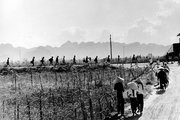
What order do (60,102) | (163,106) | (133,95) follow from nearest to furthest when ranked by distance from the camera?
(133,95)
(163,106)
(60,102)

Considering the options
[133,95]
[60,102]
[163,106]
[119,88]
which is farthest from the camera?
[60,102]

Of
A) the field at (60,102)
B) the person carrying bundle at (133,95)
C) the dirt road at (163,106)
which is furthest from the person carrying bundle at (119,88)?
the field at (60,102)

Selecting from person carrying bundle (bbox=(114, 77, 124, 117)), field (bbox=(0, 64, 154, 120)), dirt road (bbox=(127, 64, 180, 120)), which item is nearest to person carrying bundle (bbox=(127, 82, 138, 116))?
person carrying bundle (bbox=(114, 77, 124, 117))

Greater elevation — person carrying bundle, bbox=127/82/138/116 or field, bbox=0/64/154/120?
person carrying bundle, bbox=127/82/138/116

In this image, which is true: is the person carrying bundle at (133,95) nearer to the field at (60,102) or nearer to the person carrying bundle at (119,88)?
the person carrying bundle at (119,88)

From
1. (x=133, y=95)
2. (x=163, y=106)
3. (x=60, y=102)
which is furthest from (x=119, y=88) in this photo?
(x=60, y=102)

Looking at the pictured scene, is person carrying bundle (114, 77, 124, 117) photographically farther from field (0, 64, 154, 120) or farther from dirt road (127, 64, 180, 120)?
field (0, 64, 154, 120)

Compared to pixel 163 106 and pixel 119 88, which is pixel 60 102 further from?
pixel 119 88

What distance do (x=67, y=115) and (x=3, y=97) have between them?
1526cm

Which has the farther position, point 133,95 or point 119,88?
point 133,95

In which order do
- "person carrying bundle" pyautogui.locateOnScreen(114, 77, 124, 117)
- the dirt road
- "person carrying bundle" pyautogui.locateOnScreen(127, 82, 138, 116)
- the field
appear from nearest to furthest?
"person carrying bundle" pyautogui.locateOnScreen(127, 82, 138, 116), "person carrying bundle" pyautogui.locateOnScreen(114, 77, 124, 117), the dirt road, the field

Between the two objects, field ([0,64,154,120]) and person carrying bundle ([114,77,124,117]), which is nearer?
person carrying bundle ([114,77,124,117])

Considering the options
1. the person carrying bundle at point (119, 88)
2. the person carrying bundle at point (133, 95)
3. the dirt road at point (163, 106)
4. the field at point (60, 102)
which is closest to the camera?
the person carrying bundle at point (133, 95)

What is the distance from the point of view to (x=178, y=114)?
73.6 ft
